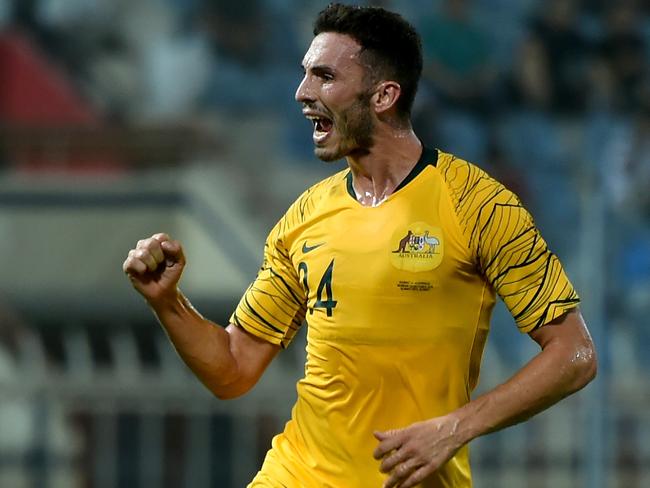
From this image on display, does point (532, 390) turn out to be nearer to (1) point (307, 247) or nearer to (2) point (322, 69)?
(1) point (307, 247)

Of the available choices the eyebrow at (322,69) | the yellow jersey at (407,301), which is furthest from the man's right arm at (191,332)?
the eyebrow at (322,69)

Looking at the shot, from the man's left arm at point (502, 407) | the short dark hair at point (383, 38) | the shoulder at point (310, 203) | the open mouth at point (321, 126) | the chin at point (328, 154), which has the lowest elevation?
the man's left arm at point (502, 407)

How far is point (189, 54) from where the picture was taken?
31.7 feet

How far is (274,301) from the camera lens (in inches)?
142

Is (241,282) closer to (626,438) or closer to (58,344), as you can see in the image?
(58,344)

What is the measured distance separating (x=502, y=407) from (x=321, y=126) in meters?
0.82

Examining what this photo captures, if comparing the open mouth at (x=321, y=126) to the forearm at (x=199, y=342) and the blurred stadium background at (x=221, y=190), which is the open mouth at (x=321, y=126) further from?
the blurred stadium background at (x=221, y=190)

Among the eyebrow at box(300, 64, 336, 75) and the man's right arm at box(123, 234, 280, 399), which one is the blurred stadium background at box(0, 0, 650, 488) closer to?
the man's right arm at box(123, 234, 280, 399)

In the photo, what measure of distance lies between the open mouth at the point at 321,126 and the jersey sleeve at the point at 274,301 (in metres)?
0.29

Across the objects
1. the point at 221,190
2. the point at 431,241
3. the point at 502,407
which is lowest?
the point at 502,407

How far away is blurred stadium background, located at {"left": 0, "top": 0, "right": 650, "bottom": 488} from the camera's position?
6547mm

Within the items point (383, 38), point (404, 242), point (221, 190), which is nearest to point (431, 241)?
point (404, 242)

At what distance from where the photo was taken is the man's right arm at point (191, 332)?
10.7 ft

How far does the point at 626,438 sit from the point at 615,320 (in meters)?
0.58
